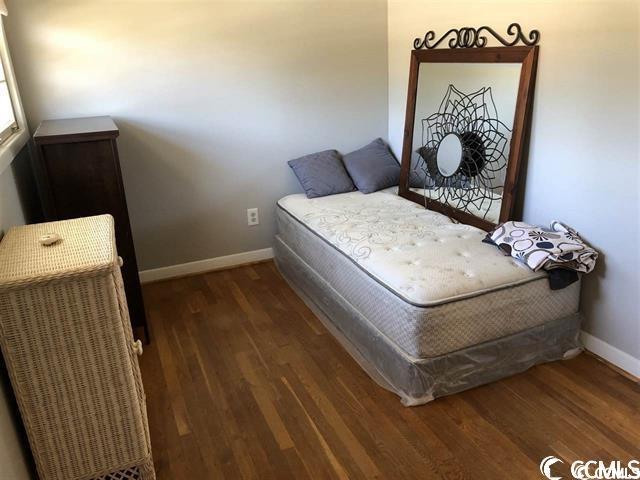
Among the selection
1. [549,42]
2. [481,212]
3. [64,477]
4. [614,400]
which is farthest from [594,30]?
[64,477]

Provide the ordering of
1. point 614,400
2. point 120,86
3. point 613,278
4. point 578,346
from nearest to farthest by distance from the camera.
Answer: point 614,400
point 613,278
point 578,346
point 120,86

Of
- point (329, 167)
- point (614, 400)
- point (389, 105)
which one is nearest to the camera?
point (614, 400)

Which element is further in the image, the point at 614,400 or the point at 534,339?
the point at 534,339

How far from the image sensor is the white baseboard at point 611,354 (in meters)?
2.21

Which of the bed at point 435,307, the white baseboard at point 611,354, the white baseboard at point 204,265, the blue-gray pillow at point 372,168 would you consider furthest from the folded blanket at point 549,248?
the white baseboard at point 204,265

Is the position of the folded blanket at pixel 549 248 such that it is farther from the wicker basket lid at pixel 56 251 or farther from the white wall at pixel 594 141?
the wicker basket lid at pixel 56 251

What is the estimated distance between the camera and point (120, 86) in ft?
9.74

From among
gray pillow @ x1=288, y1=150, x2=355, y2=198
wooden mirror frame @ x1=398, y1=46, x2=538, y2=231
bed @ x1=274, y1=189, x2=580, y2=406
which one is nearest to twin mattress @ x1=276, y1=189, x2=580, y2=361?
bed @ x1=274, y1=189, x2=580, y2=406

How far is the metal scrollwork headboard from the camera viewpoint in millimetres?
2426

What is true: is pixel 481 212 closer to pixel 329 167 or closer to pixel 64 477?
pixel 329 167

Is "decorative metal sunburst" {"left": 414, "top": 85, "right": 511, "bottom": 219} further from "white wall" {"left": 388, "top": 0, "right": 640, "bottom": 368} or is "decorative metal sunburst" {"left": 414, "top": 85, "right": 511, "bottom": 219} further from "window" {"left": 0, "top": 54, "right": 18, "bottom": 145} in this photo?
"window" {"left": 0, "top": 54, "right": 18, "bottom": 145}

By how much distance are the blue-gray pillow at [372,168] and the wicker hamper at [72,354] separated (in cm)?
199

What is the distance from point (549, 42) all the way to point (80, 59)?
235cm

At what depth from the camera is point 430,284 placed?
208 centimetres
